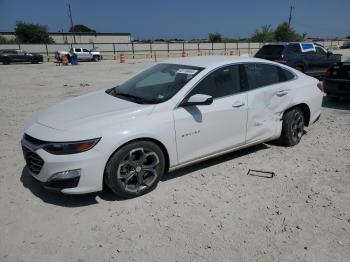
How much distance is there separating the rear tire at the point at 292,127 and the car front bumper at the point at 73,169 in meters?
3.12

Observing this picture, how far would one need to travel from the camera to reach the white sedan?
11.4ft

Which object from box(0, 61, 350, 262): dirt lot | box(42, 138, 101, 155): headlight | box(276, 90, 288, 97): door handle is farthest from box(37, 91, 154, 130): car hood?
box(276, 90, 288, 97): door handle

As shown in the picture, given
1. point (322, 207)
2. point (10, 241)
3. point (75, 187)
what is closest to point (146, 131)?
point (75, 187)

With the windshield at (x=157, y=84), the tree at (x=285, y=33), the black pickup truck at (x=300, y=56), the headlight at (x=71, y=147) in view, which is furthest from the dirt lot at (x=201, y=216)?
the tree at (x=285, y=33)

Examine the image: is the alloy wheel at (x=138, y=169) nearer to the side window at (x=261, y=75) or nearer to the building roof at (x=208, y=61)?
the building roof at (x=208, y=61)

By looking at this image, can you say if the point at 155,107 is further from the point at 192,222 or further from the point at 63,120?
the point at 192,222

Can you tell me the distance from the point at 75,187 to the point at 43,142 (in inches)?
23.7

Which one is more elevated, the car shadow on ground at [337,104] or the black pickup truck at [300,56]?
the black pickup truck at [300,56]

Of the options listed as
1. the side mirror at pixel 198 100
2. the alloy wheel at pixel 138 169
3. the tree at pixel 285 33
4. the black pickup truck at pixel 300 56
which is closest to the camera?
the alloy wheel at pixel 138 169

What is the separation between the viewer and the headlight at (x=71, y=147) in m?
3.42

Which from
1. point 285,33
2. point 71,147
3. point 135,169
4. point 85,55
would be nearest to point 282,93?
point 135,169

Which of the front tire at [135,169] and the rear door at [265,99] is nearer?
the front tire at [135,169]

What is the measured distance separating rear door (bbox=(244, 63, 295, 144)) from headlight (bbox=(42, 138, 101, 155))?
2.29 m

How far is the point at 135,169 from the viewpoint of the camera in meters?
3.76
